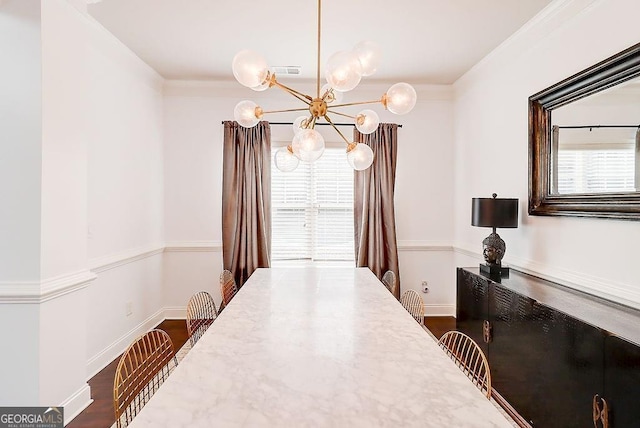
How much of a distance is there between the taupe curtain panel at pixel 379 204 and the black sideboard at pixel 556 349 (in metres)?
1.55

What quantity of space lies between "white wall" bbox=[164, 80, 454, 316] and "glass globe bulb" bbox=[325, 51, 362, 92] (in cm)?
279

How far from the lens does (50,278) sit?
227 cm

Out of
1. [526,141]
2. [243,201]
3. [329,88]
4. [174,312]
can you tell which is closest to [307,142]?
[329,88]

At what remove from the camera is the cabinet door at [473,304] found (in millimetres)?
2842

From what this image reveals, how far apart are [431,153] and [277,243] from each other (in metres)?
2.15

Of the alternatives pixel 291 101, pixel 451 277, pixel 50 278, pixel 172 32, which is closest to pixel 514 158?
pixel 451 277

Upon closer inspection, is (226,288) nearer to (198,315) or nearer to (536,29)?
(198,315)

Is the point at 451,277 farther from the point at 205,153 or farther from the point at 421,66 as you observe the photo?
the point at 205,153

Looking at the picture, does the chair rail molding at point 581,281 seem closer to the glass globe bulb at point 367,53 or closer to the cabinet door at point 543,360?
the cabinet door at point 543,360

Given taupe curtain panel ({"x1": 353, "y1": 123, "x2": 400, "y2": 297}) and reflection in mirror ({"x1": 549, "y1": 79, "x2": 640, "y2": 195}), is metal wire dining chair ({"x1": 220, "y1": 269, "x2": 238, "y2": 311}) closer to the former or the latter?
taupe curtain panel ({"x1": 353, "y1": 123, "x2": 400, "y2": 297})

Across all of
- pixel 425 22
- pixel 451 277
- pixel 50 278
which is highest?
pixel 425 22

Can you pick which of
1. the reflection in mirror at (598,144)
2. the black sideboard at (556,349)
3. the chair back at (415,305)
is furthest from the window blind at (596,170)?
the chair back at (415,305)

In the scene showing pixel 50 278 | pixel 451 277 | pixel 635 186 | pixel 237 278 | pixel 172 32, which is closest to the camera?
pixel 635 186

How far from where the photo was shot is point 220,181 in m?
4.52
